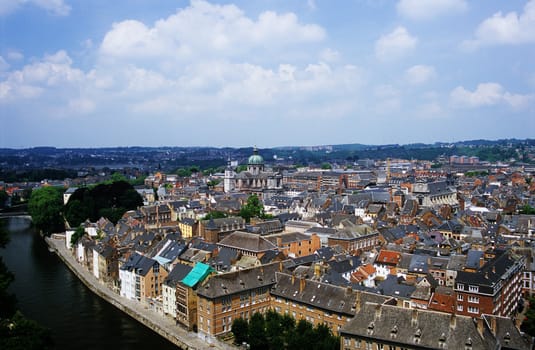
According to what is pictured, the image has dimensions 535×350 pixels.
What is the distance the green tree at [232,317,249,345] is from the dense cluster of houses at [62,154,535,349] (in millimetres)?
2491

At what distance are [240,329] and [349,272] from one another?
48.7ft

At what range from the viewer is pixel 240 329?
35.7 meters

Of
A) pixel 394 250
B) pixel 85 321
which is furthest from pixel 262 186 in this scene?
pixel 85 321

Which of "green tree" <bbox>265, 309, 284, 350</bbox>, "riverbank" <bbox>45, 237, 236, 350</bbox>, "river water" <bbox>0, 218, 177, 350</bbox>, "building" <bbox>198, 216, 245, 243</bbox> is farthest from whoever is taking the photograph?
"building" <bbox>198, 216, 245, 243</bbox>

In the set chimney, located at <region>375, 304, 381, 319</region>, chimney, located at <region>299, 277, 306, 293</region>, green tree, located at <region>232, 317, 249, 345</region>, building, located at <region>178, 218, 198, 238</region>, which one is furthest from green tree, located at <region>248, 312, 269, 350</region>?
building, located at <region>178, 218, 198, 238</region>

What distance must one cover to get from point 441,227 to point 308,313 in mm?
34595

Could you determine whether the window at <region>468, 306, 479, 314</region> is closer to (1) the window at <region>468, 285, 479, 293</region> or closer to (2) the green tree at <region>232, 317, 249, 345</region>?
(1) the window at <region>468, 285, 479, 293</region>

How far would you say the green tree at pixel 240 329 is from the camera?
117 ft

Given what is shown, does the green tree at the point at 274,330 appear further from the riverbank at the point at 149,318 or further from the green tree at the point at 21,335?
the green tree at the point at 21,335

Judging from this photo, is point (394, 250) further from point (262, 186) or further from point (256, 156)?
point (256, 156)

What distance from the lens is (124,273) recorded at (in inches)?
1996

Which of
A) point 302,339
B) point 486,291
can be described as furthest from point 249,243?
point 486,291

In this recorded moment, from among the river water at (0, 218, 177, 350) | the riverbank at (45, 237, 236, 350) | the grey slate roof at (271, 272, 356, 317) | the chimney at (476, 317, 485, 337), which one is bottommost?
the river water at (0, 218, 177, 350)

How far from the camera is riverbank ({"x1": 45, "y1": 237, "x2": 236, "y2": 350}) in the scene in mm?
38125
